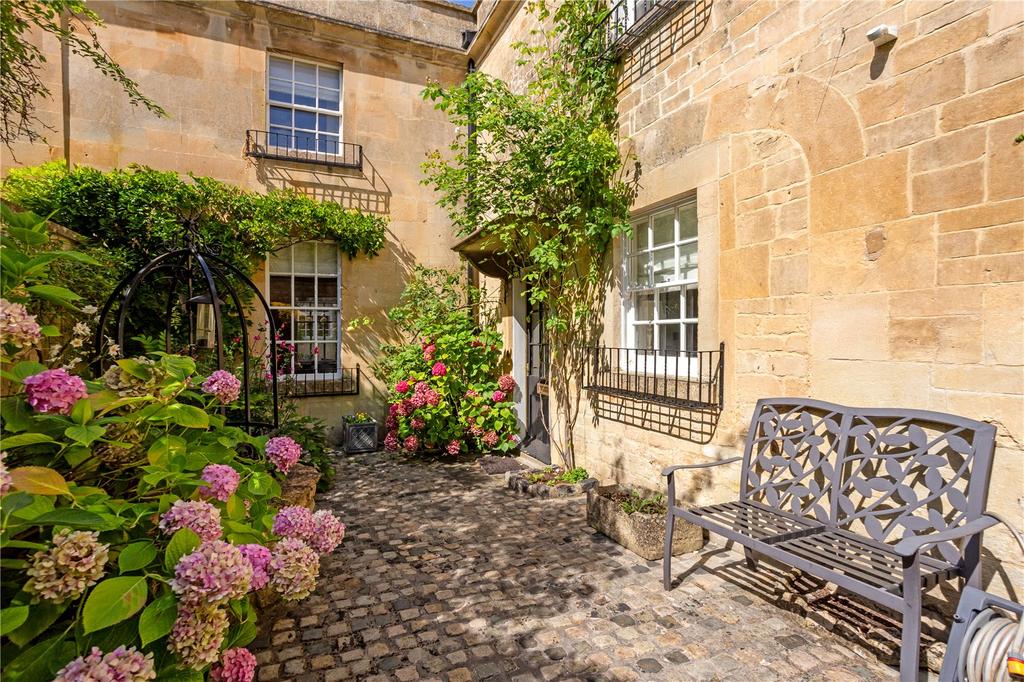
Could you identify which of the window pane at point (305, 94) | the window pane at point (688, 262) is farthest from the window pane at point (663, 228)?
the window pane at point (305, 94)

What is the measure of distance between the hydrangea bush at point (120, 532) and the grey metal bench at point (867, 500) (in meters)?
2.28

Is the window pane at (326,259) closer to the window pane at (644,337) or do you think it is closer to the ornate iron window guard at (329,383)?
the ornate iron window guard at (329,383)

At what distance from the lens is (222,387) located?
A: 216cm

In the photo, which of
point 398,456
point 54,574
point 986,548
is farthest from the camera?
point 398,456

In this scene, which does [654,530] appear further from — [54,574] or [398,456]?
[398,456]

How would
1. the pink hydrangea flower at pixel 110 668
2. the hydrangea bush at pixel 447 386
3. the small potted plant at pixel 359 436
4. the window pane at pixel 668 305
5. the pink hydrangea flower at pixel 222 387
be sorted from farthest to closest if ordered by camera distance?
the small potted plant at pixel 359 436
the hydrangea bush at pixel 447 386
the window pane at pixel 668 305
the pink hydrangea flower at pixel 222 387
the pink hydrangea flower at pixel 110 668

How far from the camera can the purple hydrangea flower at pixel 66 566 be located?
1.23 m

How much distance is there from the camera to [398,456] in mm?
6707

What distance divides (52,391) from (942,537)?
320cm

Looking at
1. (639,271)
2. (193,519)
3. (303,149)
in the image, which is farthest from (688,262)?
(303,149)

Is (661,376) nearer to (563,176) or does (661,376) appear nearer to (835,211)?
(835,211)

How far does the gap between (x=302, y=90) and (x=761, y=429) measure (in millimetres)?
7511

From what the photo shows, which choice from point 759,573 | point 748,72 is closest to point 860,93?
point 748,72

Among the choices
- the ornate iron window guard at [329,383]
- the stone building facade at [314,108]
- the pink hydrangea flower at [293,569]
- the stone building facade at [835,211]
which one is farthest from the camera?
the ornate iron window guard at [329,383]
